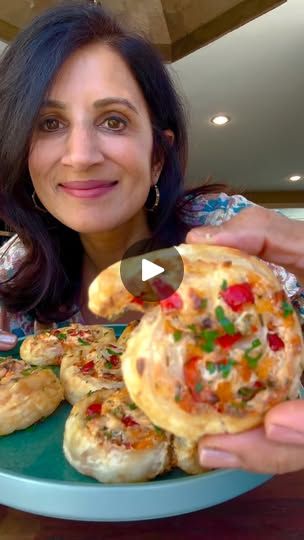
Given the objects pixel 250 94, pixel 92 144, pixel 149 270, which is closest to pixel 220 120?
pixel 250 94

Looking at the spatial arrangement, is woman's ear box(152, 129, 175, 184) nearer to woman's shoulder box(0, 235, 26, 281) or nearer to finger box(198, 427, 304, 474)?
woman's shoulder box(0, 235, 26, 281)

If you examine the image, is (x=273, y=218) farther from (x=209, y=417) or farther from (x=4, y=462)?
(x=4, y=462)

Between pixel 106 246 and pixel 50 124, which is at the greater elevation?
pixel 50 124

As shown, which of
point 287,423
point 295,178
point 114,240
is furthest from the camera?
point 295,178

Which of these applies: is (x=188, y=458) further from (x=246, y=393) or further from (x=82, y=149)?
(x=82, y=149)

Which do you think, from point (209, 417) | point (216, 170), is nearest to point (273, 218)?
point (209, 417)

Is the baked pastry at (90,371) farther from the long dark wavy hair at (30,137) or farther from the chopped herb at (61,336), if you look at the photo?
the long dark wavy hair at (30,137)

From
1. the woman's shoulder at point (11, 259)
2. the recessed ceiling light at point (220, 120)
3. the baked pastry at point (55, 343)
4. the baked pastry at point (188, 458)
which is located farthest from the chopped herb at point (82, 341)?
the recessed ceiling light at point (220, 120)
